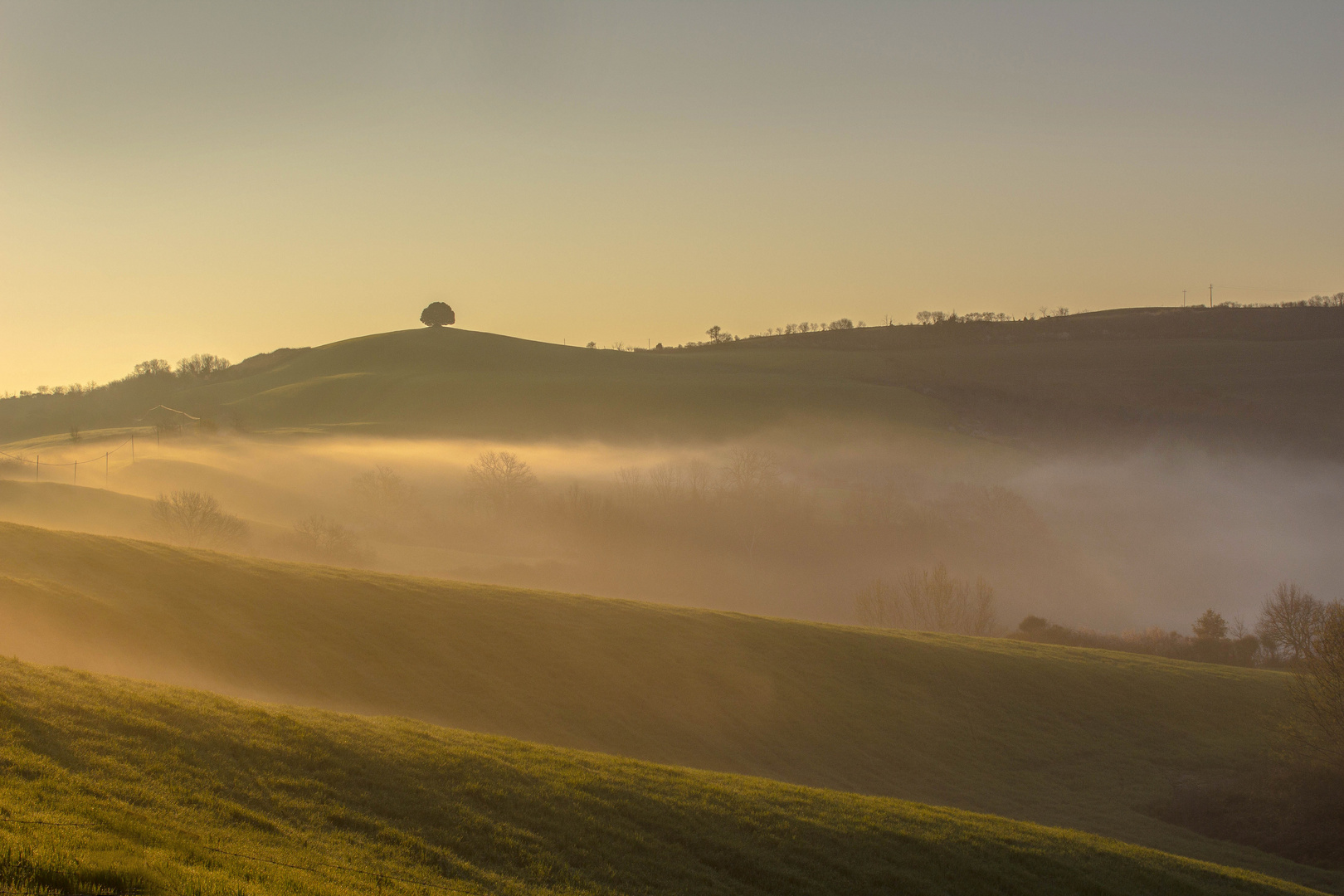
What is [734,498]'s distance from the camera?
111 meters

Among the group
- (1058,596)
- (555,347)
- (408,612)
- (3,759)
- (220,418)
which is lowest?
(1058,596)

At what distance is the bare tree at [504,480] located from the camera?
10750 centimetres

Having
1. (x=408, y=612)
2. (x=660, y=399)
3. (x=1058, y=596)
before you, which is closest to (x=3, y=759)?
(x=408, y=612)

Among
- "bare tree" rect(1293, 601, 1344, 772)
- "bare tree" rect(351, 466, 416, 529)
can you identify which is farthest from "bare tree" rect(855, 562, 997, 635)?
"bare tree" rect(351, 466, 416, 529)

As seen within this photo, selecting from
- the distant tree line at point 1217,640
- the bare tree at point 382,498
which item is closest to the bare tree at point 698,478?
the bare tree at point 382,498

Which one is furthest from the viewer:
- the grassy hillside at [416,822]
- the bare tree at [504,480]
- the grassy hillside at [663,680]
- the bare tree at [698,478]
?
the bare tree at [698,478]

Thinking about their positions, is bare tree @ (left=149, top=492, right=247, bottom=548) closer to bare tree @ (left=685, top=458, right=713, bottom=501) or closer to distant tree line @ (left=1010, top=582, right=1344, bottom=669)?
bare tree @ (left=685, top=458, right=713, bottom=501)

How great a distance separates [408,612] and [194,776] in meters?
26.7

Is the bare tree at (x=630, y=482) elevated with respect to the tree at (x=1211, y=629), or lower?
elevated

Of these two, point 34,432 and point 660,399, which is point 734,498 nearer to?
point 660,399

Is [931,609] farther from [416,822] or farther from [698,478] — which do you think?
[416,822]

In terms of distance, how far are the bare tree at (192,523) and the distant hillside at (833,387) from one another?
64001 millimetres

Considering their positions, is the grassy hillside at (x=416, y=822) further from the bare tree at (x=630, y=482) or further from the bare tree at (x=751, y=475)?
the bare tree at (x=751, y=475)

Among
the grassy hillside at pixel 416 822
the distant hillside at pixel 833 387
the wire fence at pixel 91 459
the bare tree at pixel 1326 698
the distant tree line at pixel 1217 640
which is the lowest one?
the distant tree line at pixel 1217 640
